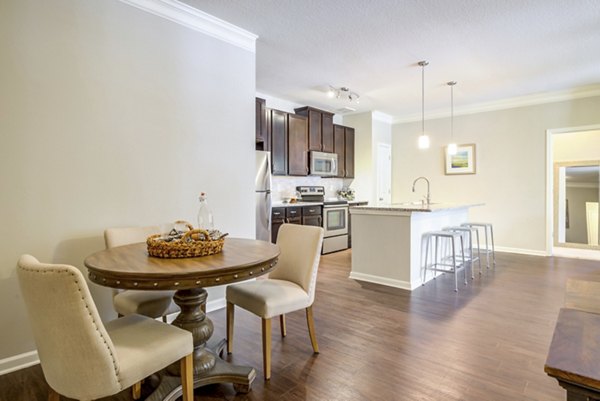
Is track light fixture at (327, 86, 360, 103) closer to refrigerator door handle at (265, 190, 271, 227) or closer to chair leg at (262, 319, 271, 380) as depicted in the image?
refrigerator door handle at (265, 190, 271, 227)

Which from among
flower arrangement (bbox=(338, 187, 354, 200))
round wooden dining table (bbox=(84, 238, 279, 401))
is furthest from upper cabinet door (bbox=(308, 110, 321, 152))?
round wooden dining table (bbox=(84, 238, 279, 401))

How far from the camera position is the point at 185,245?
179cm

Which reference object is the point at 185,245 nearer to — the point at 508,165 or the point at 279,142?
the point at 279,142

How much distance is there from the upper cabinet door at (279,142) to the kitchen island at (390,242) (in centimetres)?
170

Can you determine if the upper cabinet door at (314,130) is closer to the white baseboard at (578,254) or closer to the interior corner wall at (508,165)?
the interior corner wall at (508,165)

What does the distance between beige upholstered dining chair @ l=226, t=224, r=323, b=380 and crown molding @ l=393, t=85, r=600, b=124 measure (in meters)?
5.17

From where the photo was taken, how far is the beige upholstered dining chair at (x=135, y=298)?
80.8 inches

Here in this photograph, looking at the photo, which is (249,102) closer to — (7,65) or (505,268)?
(7,65)

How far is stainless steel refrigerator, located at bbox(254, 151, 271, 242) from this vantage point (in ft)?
15.1

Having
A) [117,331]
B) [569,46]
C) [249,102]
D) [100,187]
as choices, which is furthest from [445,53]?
[117,331]

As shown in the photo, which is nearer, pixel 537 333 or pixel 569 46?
pixel 537 333

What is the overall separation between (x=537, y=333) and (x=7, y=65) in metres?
4.13

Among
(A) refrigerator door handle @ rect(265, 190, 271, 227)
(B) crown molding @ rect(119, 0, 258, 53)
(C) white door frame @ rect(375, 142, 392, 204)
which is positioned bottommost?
(A) refrigerator door handle @ rect(265, 190, 271, 227)

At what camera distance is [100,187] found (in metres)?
2.47
